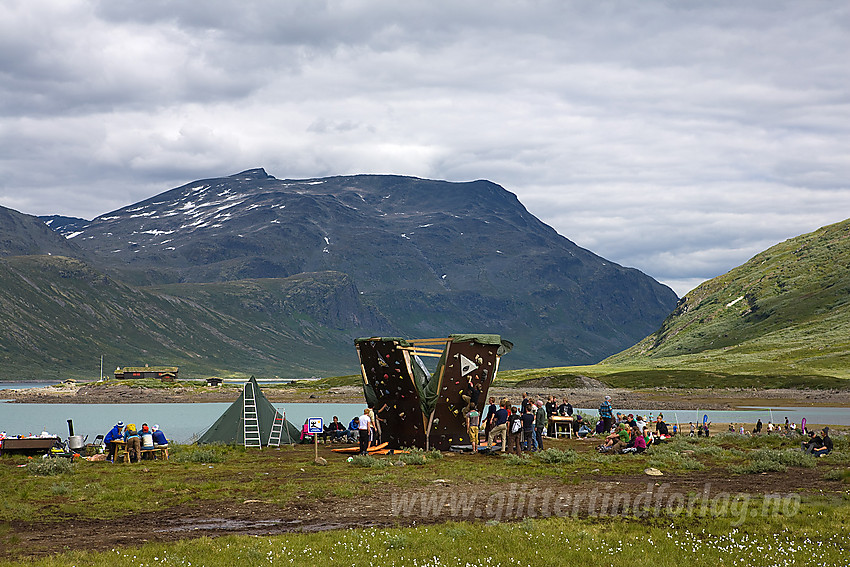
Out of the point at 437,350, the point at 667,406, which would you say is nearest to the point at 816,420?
the point at 667,406

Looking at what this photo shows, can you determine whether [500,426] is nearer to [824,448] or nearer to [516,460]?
[516,460]


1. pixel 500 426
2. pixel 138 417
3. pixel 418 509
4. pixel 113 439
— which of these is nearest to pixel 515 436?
pixel 500 426

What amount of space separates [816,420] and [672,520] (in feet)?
206

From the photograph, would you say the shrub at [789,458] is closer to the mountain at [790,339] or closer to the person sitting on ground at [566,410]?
the person sitting on ground at [566,410]

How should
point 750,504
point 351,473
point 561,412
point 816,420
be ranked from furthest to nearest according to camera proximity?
point 816,420
point 561,412
point 351,473
point 750,504

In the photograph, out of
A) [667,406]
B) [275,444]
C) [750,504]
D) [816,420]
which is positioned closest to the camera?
[750,504]

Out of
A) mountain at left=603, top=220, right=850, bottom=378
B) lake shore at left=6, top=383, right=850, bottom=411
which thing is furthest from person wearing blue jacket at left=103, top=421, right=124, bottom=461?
mountain at left=603, top=220, right=850, bottom=378

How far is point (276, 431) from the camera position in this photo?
126ft

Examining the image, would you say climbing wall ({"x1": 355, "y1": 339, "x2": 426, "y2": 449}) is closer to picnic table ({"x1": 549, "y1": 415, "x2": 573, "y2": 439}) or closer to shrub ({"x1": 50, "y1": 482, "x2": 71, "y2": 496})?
picnic table ({"x1": 549, "y1": 415, "x2": 573, "y2": 439})

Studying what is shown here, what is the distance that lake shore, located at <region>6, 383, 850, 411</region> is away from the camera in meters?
97.9

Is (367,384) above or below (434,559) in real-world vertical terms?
above

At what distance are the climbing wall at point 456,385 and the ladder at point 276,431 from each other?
28.4 feet

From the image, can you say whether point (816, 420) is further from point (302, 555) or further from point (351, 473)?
point (302, 555)

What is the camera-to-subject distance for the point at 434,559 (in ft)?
45.8
